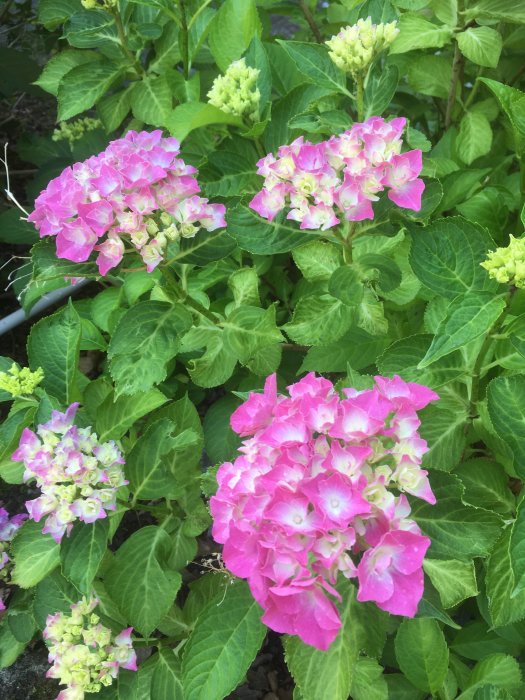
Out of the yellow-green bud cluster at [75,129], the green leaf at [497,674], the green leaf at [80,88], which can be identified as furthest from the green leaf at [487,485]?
the yellow-green bud cluster at [75,129]

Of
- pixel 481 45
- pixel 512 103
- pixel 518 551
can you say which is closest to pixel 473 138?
pixel 481 45

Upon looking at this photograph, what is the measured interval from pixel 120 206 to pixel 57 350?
359mm

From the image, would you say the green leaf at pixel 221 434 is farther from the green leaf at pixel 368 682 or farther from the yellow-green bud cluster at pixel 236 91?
the yellow-green bud cluster at pixel 236 91

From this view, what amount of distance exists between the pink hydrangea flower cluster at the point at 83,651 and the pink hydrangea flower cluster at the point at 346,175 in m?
0.74

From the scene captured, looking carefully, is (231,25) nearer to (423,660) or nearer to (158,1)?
(158,1)

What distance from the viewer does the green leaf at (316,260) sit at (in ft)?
4.03

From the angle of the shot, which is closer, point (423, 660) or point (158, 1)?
point (423, 660)

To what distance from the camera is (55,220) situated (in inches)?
37.7

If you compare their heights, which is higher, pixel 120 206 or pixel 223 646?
pixel 120 206

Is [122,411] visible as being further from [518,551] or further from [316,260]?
[518,551]

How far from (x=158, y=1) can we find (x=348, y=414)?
98 centimetres

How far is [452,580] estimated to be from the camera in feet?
3.16

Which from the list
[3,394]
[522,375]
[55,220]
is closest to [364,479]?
[522,375]

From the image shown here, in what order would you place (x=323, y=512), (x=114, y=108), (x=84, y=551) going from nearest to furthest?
1. (x=323, y=512)
2. (x=84, y=551)
3. (x=114, y=108)
